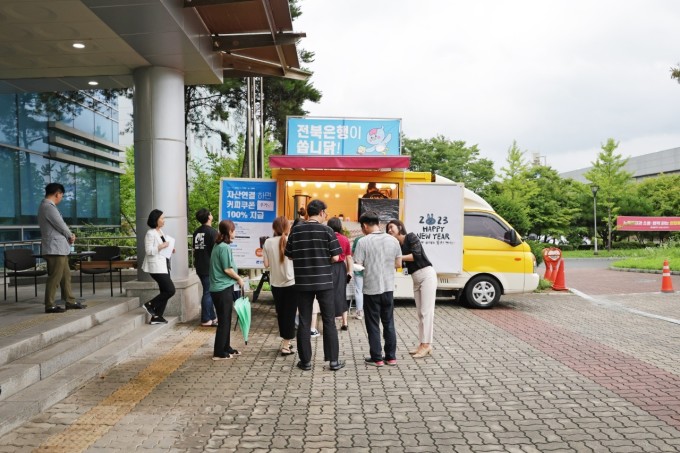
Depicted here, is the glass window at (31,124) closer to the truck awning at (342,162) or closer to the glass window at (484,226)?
the truck awning at (342,162)

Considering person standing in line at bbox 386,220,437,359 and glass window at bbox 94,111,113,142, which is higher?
glass window at bbox 94,111,113,142

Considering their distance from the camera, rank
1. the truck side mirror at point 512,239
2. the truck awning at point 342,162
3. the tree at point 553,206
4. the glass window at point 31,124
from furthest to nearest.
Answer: the tree at point 553,206
the glass window at point 31,124
the truck side mirror at point 512,239
the truck awning at point 342,162

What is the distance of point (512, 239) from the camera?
1171 centimetres

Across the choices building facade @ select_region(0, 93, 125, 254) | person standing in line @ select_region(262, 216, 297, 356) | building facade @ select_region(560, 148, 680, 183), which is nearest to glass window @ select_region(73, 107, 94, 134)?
building facade @ select_region(0, 93, 125, 254)

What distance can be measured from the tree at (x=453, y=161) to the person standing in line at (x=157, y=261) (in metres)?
35.7

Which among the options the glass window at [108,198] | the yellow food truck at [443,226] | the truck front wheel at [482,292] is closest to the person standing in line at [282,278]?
the yellow food truck at [443,226]

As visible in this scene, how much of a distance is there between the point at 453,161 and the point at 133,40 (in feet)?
120

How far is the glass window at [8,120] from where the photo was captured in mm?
15077

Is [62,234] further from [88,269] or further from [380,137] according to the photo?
[380,137]

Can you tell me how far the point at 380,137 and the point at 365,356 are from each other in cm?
597

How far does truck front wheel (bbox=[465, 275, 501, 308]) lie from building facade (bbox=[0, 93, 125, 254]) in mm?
11456

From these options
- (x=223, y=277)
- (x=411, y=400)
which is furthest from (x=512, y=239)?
(x=411, y=400)

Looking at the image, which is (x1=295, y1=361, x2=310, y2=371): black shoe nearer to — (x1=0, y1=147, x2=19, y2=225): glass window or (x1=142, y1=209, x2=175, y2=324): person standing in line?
(x1=142, y1=209, x2=175, y2=324): person standing in line

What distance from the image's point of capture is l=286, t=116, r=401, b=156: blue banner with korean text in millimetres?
11953
